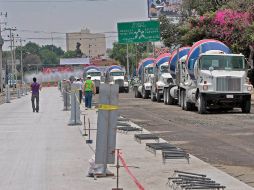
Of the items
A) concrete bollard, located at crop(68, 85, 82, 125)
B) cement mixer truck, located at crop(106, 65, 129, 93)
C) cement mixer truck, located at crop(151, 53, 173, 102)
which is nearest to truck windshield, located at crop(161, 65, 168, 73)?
cement mixer truck, located at crop(151, 53, 173, 102)

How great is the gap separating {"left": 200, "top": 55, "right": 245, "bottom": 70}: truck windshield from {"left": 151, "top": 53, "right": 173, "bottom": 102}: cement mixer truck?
12.2m

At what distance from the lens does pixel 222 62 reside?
1164 inches

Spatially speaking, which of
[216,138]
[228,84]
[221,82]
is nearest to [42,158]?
[216,138]

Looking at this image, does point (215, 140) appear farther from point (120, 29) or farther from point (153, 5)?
point (153, 5)

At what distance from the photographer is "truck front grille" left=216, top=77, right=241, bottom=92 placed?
29.1m

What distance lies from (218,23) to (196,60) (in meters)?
19.4

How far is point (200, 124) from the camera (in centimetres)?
2345

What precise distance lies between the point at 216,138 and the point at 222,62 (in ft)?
38.9

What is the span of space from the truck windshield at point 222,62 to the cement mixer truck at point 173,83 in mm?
6463

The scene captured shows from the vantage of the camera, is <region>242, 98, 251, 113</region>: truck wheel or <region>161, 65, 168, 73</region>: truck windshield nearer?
<region>242, 98, 251, 113</region>: truck wheel

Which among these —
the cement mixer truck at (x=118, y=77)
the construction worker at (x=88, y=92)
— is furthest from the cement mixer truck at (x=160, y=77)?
the cement mixer truck at (x=118, y=77)

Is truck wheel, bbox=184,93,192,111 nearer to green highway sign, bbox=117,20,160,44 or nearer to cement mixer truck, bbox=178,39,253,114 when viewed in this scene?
cement mixer truck, bbox=178,39,253,114

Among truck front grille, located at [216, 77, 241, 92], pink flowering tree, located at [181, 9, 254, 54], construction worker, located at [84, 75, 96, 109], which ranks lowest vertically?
construction worker, located at [84, 75, 96, 109]

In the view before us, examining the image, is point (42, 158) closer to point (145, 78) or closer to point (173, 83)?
point (173, 83)
